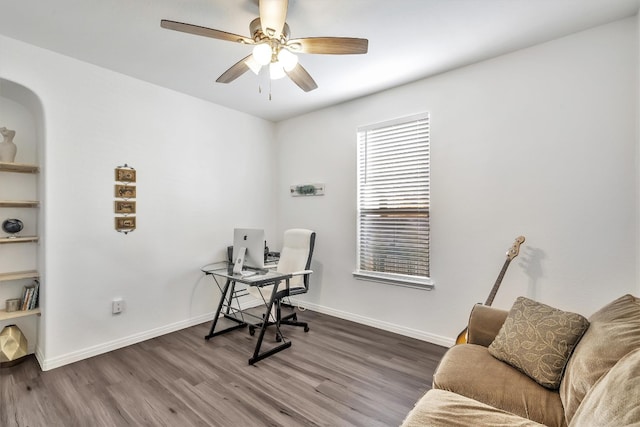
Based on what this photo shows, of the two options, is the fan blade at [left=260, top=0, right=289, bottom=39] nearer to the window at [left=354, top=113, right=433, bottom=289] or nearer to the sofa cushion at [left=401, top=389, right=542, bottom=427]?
the window at [left=354, top=113, right=433, bottom=289]

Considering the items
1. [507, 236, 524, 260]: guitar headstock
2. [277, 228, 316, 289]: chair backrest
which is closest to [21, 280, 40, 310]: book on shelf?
[277, 228, 316, 289]: chair backrest

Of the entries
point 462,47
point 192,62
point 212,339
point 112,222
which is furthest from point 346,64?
point 212,339

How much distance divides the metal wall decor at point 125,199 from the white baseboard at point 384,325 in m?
2.27

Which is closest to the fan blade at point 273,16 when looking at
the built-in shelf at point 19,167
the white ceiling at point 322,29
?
the white ceiling at point 322,29

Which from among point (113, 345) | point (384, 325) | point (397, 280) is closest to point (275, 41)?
point (397, 280)

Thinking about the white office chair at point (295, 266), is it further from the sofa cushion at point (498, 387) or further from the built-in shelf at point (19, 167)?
the built-in shelf at point (19, 167)

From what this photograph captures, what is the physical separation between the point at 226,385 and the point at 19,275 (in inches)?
77.6

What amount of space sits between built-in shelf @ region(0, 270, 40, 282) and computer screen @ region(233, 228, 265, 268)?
1.66 m

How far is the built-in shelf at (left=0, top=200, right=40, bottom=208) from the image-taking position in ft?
8.10

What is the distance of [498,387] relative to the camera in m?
1.45

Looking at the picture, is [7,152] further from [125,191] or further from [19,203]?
[125,191]

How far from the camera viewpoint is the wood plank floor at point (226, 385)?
1920 millimetres

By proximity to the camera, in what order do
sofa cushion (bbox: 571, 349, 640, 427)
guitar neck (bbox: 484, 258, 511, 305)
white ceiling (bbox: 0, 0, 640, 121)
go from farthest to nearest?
guitar neck (bbox: 484, 258, 511, 305) → white ceiling (bbox: 0, 0, 640, 121) → sofa cushion (bbox: 571, 349, 640, 427)

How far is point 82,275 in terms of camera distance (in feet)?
8.86
